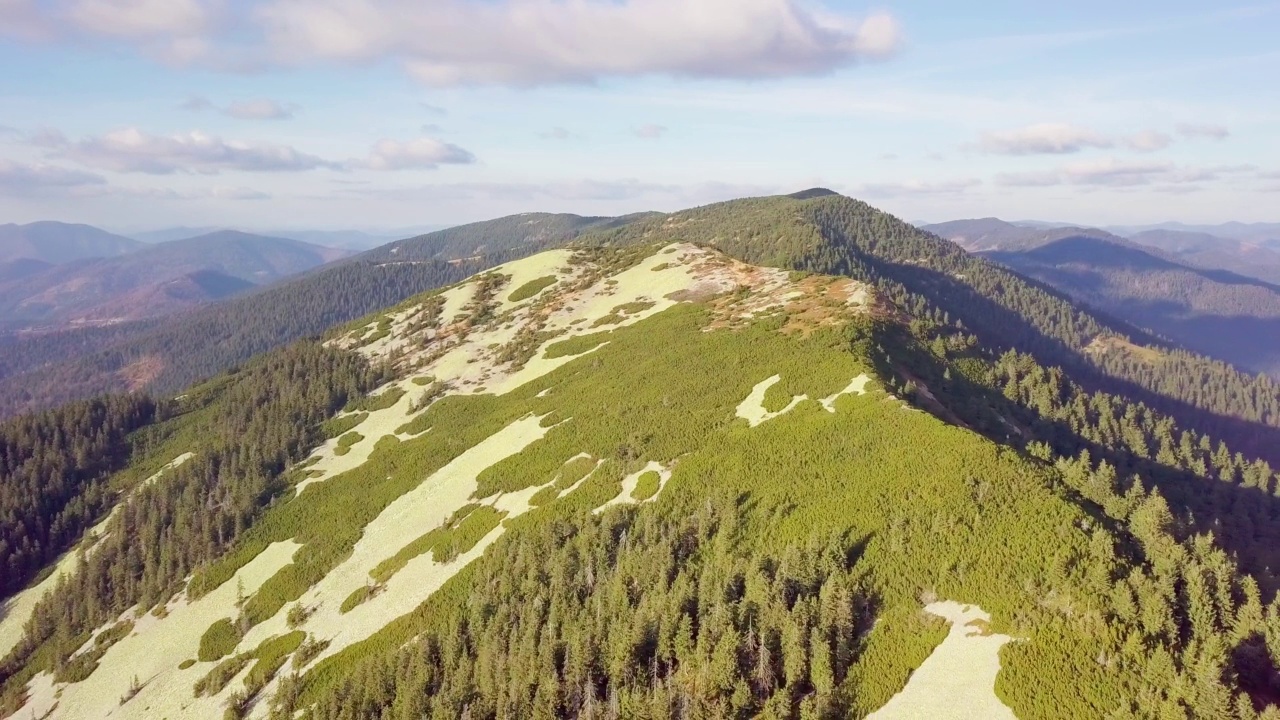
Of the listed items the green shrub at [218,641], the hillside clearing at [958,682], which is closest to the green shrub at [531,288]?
the green shrub at [218,641]

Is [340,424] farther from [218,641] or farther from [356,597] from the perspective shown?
[356,597]

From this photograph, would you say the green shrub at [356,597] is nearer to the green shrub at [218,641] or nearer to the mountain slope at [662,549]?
the mountain slope at [662,549]

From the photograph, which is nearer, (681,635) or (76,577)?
(681,635)

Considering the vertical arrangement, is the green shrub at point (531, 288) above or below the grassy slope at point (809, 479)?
above

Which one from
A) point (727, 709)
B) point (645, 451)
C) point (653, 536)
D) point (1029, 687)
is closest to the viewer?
point (1029, 687)

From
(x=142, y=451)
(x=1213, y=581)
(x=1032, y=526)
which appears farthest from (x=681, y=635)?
(x=142, y=451)

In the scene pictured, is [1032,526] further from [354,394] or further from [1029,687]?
[354,394]

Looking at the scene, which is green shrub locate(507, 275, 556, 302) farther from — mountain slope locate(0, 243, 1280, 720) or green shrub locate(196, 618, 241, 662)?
green shrub locate(196, 618, 241, 662)

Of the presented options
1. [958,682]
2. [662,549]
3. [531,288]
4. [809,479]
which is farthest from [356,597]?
[531,288]

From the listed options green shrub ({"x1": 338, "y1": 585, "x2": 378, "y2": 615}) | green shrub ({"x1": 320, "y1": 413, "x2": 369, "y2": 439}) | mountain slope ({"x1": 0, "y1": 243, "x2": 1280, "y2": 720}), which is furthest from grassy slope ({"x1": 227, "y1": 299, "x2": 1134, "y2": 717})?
green shrub ({"x1": 320, "y1": 413, "x2": 369, "y2": 439})
